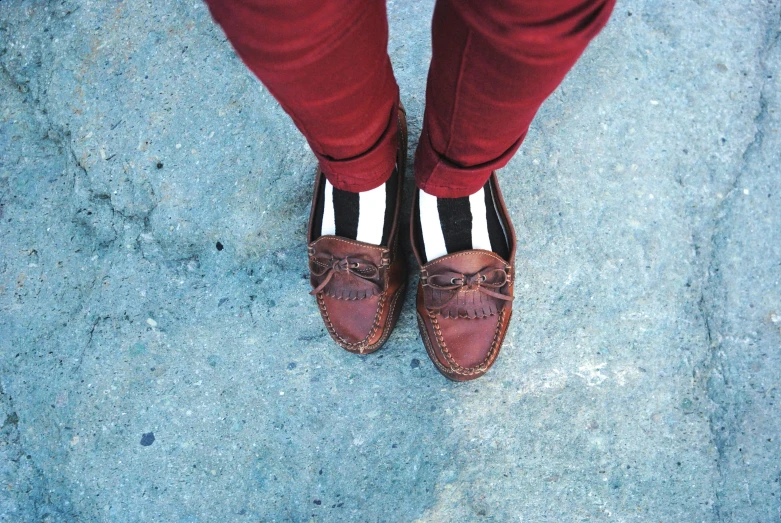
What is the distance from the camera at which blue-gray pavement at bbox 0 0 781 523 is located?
143 cm

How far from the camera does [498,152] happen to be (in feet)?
3.26

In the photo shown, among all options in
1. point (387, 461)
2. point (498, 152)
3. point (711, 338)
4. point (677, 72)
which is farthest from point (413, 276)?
point (677, 72)

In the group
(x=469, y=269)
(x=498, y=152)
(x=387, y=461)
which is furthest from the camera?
(x=387, y=461)

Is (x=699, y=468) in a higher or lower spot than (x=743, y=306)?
lower

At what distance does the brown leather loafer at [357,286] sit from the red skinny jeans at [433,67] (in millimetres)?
287

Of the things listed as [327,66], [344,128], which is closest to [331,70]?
[327,66]

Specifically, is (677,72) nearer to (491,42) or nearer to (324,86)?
(491,42)

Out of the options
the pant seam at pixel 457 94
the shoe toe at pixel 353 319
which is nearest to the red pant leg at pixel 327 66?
the pant seam at pixel 457 94

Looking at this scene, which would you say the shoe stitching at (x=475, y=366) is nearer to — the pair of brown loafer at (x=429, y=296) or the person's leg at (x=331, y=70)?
→ the pair of brown loafer at (x=429, y=296)

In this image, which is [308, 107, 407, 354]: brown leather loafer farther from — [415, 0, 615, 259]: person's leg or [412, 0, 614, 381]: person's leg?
[415, 0, 615, 259]: person's leg

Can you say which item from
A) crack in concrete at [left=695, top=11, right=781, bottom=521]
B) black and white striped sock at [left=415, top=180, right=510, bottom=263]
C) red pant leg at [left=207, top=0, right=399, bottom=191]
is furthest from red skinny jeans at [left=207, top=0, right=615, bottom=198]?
crack in concrete at [left=695, top=11, right=781, bottom=521]

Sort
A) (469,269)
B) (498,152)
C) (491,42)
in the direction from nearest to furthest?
(491,42), (498,152), (469,269)

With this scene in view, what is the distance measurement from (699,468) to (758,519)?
0.62 feet

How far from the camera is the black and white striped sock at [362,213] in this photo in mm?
1327
